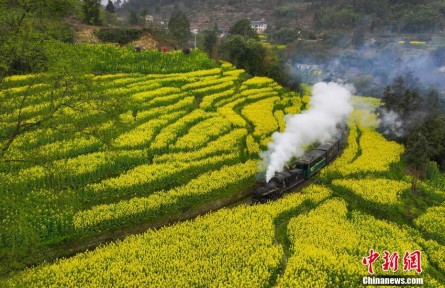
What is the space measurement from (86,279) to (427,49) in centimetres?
10730

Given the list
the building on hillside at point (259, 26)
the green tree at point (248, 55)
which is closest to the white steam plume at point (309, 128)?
the green tree at point (248, 55)

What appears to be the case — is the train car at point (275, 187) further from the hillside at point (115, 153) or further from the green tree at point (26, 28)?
the green tree at point (26, 28)

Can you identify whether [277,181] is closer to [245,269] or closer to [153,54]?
[245,269]

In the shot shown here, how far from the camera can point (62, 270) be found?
60.7 feet

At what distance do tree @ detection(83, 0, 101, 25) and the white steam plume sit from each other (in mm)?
42192

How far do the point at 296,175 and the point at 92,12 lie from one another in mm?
54999

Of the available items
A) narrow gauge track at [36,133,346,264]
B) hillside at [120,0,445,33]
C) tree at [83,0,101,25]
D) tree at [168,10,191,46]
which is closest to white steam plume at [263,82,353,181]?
narrow gauge track at [36,133,346,264]

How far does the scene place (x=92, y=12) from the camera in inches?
2645

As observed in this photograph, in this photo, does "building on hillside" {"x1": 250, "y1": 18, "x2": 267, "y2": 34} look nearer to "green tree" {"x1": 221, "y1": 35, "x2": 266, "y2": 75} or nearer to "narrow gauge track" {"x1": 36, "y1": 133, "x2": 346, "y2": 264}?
"green tree" {"x1": 221, "y1": 35, "x2": 266, "y2": 75}

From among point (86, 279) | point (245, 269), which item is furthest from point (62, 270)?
point (245, 269)

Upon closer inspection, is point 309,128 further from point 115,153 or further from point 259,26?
point 259,26

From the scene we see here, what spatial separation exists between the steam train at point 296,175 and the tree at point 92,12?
51.3 m

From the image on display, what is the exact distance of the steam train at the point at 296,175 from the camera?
85.7 ft

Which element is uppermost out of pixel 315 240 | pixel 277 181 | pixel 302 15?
pixel 302 15
